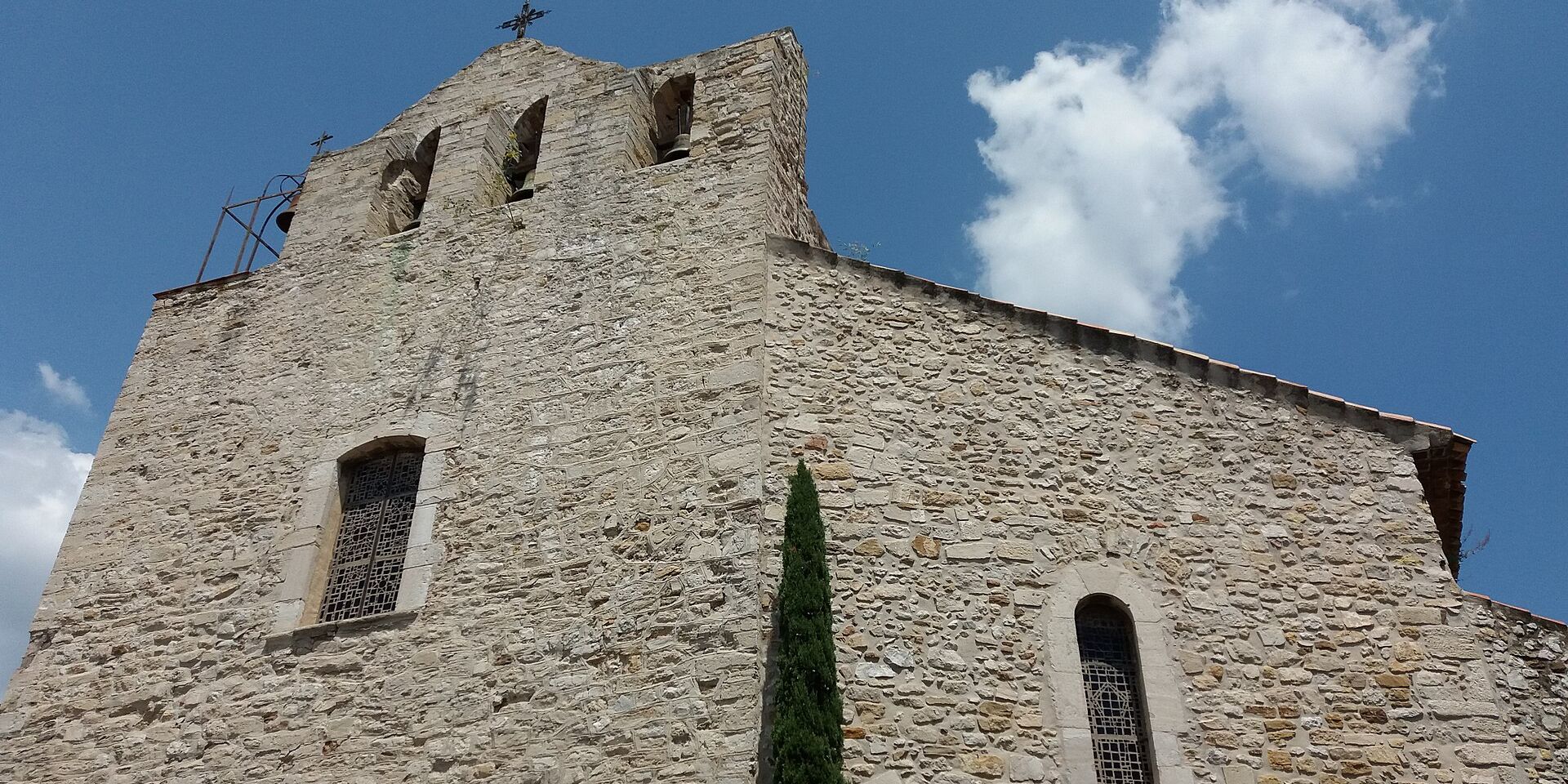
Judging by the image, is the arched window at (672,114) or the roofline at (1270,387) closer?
the roofline at (1270,387)

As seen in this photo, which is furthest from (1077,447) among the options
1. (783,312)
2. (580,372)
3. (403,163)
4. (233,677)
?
(403,163)

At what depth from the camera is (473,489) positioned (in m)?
10.1

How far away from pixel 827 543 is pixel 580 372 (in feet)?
9.82

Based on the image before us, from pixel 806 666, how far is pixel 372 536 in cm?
468

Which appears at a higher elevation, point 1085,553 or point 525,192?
point 525,192

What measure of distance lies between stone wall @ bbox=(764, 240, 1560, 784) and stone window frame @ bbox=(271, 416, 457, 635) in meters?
3.05

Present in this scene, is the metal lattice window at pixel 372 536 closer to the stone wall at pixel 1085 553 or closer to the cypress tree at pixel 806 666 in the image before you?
the stone wall at pixel 1085 553

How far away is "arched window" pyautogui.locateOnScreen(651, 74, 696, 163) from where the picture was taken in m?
13.0

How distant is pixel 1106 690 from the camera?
8461 millimetres

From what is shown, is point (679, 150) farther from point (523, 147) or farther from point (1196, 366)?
point (1196, 366)

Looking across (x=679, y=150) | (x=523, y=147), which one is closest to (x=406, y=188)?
(x=523, y=147)

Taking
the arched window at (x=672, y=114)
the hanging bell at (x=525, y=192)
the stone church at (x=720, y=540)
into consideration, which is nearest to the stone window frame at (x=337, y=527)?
the stone church at (x=720, y=540)

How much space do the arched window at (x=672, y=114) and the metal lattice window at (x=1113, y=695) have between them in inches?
269

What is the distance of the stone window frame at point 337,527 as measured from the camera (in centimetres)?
985
